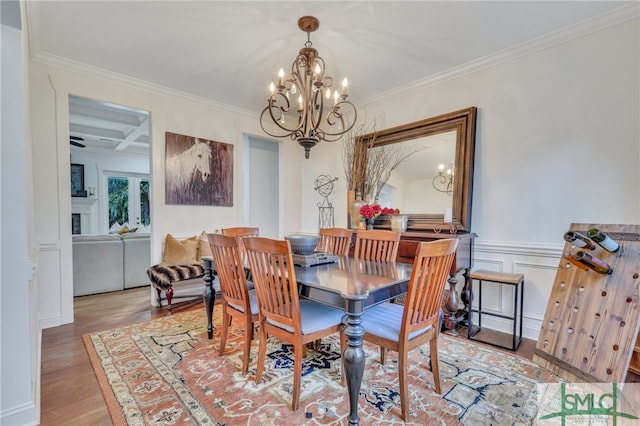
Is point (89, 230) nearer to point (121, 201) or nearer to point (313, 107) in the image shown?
point (121, 201)

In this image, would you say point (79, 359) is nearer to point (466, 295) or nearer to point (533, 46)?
point (466, 295)

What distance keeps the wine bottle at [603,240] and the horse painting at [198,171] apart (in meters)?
3.85

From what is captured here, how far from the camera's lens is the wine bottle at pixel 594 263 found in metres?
1.85

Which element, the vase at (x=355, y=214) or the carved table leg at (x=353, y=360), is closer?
the carved table leg at (x=353, y=360)

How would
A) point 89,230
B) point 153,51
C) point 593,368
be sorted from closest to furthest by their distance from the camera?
1. point 593,368
2. point 153,51
3. point 89,230

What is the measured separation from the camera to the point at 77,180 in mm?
6977

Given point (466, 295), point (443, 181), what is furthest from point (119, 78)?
point (466, 295)

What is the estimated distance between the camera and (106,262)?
4.10 metres

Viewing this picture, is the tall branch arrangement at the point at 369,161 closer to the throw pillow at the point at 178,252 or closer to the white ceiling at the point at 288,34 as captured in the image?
the white ceiling at the point at 288,34

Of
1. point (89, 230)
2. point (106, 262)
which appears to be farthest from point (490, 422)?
point (89, 230)

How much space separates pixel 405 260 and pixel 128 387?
2.43 meters

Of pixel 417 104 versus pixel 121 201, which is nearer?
pixel 417 104

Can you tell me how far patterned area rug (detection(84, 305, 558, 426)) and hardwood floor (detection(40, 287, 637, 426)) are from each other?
2.9 inches

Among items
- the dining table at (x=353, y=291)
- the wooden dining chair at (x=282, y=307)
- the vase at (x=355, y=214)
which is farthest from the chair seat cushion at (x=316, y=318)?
the vase at (x=355, y=214)
